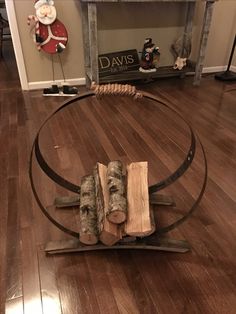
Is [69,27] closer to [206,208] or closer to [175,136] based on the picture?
[175,136]

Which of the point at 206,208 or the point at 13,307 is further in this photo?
the point at 206,208

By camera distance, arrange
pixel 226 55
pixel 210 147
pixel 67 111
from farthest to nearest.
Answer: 1. pixel 226 55
2. pixel 67 111
3. pixel 210 147

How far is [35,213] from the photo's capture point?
4.55 ft

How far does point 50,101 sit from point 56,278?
2.05 m

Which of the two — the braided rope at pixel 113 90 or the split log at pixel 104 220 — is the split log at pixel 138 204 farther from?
the braided rope at pixel 113 90

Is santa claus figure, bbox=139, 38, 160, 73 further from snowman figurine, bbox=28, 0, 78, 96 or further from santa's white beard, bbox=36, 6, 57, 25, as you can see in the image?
santa's white beard, bbox=36, 6, 57, 25

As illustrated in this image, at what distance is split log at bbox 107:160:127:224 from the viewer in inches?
40.5

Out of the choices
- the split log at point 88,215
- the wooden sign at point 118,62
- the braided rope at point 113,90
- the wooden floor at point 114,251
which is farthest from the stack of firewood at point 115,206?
the wooden sign at point 118,62

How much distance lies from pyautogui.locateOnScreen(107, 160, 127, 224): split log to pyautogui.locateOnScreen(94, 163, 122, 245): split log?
0.10ft

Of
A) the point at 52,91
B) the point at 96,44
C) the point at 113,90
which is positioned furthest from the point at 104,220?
the point at 52,91

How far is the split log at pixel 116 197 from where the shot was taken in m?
1.03

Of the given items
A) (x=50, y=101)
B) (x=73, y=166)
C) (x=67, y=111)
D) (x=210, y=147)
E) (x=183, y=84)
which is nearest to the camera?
(x=73, y=166)

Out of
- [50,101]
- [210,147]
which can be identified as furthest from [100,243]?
[50,101]

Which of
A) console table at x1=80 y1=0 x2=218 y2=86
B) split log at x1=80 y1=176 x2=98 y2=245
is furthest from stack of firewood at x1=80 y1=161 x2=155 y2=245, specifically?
console table at x1=80 y1=0 x2=218 y2=86
